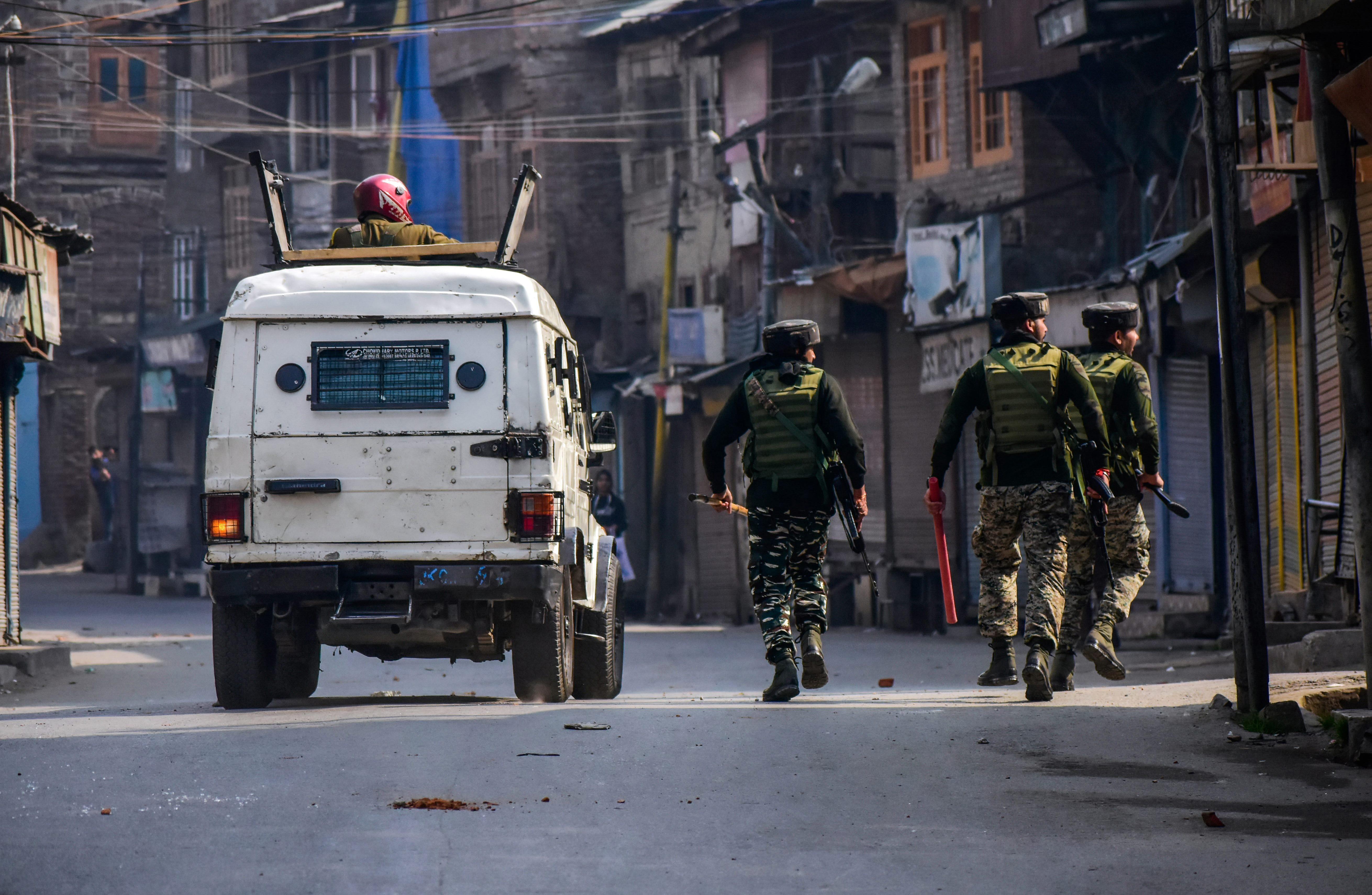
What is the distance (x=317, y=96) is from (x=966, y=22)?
22.7 meters

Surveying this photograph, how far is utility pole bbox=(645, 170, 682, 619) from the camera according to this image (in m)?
31.1

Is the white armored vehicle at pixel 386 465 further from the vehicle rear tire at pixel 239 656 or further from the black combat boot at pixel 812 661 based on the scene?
the black combat boot at pixel 812 661

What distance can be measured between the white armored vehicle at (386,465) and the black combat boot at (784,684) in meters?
1.14

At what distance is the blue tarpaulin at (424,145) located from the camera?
1596 inches

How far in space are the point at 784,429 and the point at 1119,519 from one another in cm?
186

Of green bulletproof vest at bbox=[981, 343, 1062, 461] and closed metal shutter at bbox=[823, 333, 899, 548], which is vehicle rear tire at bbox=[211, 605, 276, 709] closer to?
green bulletproof vest at bbox=[981, 343, 1062, 461]

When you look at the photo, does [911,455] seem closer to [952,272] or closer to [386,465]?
[952,272]

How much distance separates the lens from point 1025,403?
31.9 feet

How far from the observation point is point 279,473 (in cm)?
974

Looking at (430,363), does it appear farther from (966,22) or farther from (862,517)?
(966,22)

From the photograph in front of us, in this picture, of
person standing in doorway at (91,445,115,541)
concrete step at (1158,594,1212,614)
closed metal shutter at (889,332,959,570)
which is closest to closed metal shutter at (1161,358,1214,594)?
concrete step at (1158,594,1212,614)

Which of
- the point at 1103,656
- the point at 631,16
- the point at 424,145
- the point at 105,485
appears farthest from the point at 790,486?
the point at 424,145

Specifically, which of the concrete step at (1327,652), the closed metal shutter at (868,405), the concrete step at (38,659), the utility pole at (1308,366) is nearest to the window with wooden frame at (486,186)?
the closed metal shutter at (868,405)

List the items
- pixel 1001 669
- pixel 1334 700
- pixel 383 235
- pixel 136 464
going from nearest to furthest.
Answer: pixel 1334 700 → pixel 1001 669 → pixel 383 235 → pixel 136 464
